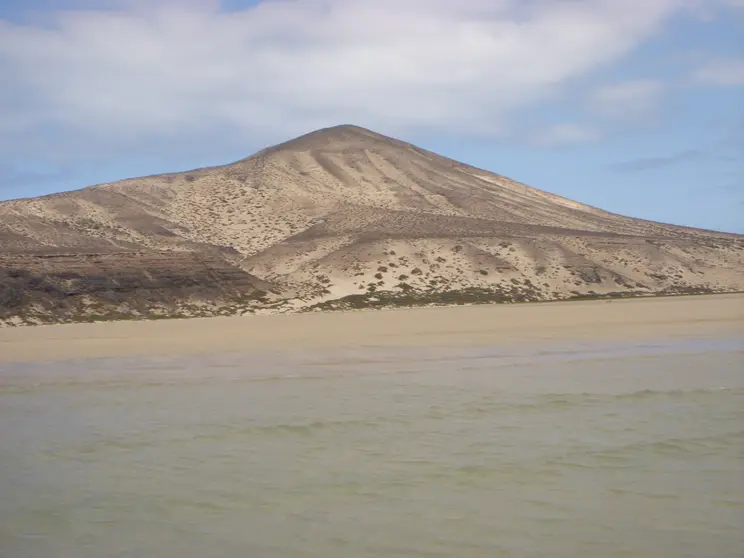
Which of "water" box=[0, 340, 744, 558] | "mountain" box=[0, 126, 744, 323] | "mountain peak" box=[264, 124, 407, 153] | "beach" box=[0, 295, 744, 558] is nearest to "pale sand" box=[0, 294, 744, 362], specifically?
"beach" box=[0, 295, 744, 558]

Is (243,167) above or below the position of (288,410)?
above

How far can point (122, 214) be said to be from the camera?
95.8 meters

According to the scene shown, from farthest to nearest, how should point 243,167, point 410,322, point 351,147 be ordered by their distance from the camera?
point 351,147
point 243,167
point 410,322

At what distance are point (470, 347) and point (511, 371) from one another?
733cm

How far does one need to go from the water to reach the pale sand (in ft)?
35.2

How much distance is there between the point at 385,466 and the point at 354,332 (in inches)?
1041

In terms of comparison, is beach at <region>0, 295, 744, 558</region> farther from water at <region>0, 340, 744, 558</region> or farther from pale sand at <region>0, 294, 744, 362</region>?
pale sand at <region>0, 294, 744, 362</region>

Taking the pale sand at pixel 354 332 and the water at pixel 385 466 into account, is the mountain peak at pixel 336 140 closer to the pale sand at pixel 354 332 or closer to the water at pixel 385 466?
the pale sand at pixel 354 332

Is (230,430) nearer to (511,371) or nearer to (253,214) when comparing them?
(511,371)

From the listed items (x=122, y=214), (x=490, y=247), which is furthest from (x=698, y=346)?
(x=122, y=214)

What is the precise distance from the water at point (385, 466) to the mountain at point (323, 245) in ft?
123

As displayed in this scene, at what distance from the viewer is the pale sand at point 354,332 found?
3159cm

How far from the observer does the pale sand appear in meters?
31.6

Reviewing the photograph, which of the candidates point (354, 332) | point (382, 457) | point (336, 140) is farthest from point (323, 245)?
point (382, 457)
